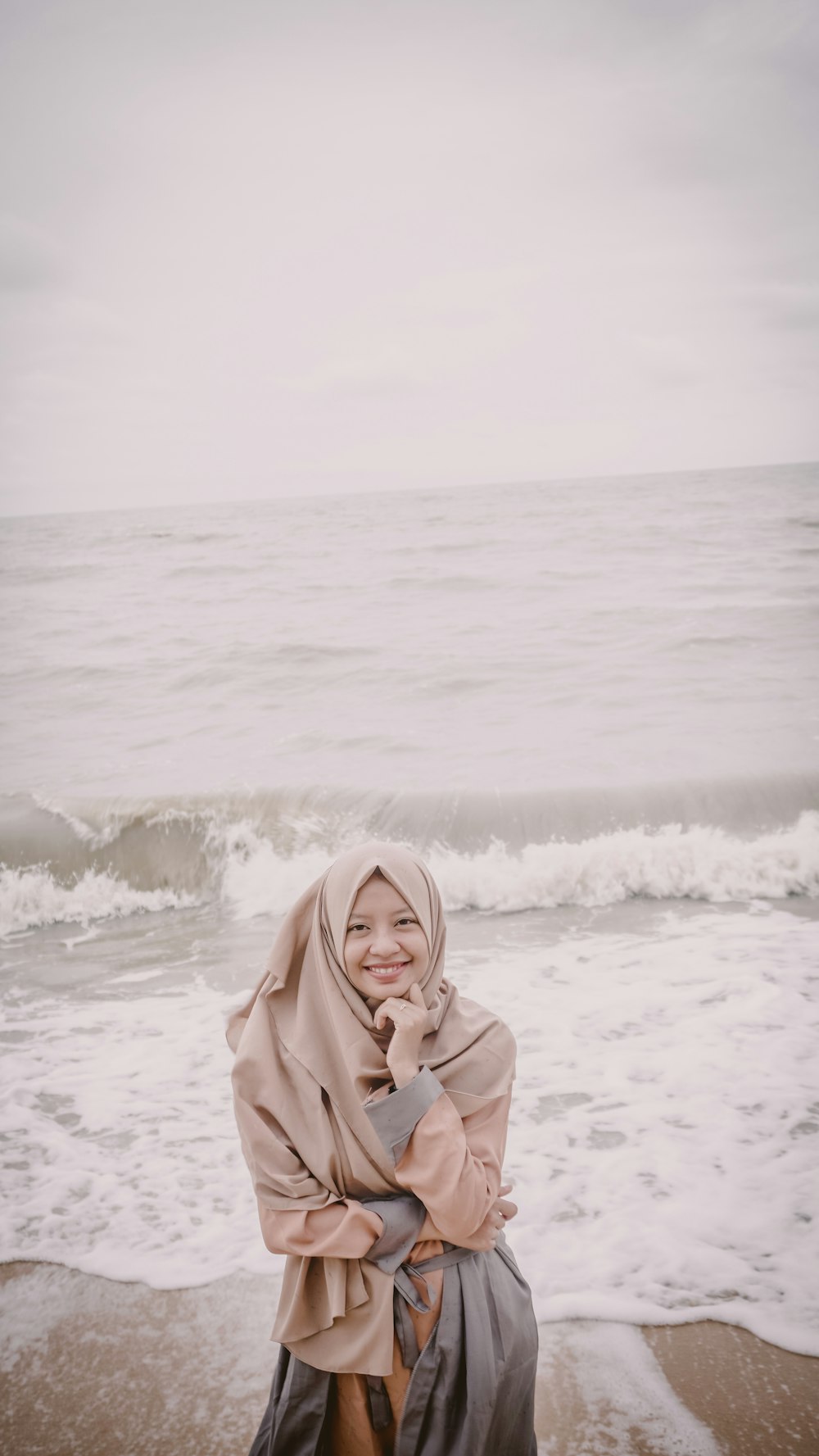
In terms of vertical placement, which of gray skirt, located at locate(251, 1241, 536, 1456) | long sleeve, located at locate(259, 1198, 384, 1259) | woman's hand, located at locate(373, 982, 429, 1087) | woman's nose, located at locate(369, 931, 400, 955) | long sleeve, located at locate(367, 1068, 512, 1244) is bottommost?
gray skirt, located at locate(251, 1241, 536, 1456)

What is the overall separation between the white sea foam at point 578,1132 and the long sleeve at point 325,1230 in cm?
177

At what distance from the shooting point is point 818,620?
48.3ft

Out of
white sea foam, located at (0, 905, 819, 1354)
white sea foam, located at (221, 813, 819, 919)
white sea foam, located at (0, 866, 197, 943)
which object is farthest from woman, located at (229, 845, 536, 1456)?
white sea foam, located at (0, 866, 197, 943)

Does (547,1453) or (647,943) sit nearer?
(547,1453)

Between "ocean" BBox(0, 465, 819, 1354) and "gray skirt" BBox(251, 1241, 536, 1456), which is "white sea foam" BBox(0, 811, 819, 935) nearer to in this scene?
"ocean" BBox(0, 465, 819, 1354)

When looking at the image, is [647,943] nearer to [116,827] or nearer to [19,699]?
[116,827]

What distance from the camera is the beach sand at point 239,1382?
7.60 ft

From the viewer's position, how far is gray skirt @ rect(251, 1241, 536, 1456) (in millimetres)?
1580

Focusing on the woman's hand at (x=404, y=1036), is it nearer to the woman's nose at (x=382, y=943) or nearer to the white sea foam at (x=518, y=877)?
the woman's nose at (x=382, y=943)

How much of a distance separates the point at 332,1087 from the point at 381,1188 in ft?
0.75

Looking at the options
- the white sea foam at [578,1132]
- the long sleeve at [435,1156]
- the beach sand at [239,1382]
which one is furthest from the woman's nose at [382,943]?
the white sea foam at [578,1132]

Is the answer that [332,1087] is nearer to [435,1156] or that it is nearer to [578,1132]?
[435,1156]

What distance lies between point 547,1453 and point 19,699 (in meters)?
13.0

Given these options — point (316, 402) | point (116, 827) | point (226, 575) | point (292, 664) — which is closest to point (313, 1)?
point (316, 402)
